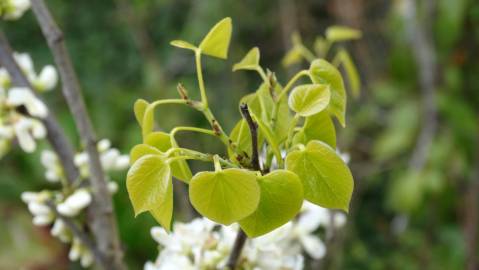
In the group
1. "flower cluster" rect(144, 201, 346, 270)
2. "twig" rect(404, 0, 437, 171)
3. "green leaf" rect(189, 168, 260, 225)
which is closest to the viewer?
"green leaf" rect(189, 168, 260, 225)

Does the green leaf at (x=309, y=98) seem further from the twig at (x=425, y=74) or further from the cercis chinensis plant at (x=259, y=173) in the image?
the twig at (x=425, y=74)

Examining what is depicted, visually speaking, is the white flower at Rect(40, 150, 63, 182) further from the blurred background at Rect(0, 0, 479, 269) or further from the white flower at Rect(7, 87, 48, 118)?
the blurred background at Rect(0, 0, 479, 269)

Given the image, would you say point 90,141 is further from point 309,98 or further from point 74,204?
point 309,98

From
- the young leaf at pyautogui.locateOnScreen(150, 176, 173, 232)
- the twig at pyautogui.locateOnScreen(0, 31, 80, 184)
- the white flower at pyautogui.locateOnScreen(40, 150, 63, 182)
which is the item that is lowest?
the white flower at pyautogui.locateOnScreen(40, 150, 63, 182)

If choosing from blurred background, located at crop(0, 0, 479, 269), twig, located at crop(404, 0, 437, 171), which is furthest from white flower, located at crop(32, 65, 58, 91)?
twig, located at crop(404, 0, 437, 171)

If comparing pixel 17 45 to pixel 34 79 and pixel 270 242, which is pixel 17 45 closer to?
pixel 34 79
